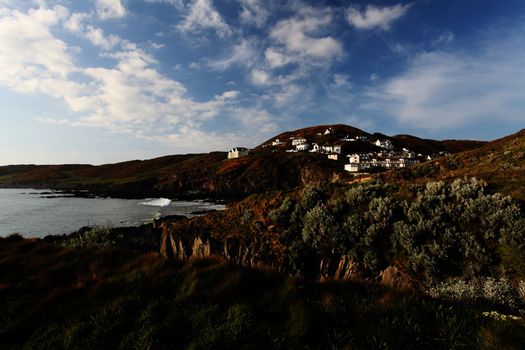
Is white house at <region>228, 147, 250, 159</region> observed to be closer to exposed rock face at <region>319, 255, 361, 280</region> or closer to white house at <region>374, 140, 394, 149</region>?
white house at <region>374, 140, 394, 149</region>

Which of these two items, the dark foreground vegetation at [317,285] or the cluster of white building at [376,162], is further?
the cluster of white building at [376,162]

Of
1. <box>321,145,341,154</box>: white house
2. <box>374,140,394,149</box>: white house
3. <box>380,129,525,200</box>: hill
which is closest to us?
<box>380,129,525,200</box>: hill

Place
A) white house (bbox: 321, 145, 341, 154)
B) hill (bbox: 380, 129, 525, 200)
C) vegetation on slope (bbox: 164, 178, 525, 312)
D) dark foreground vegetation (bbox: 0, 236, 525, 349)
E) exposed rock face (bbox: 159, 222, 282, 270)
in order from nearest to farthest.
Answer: dark foreground vegetation (bbox: 0, 236, 525, 349), vegetation on slope (bbox: 164, 178, 525, 312), exposed rock face (bbox: 159, 222, 282, 270), hill (bbox: 380, 129, 525, 200), white house (bbox: 321, 145, 341, 154)

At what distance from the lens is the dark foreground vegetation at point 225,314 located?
15.4ft

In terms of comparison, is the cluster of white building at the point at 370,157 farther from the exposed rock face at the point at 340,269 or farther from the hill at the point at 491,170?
the exposed rock face at the point at 340,269

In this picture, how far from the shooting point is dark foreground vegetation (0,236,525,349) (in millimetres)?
4695

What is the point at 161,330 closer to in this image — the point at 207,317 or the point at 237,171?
the point at 207,317

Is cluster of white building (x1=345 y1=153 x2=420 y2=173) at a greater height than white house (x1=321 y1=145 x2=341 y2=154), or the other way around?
white house (x1=321 y1=145 x2=341 y2=154)

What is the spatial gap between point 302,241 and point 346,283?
1142 centimetres

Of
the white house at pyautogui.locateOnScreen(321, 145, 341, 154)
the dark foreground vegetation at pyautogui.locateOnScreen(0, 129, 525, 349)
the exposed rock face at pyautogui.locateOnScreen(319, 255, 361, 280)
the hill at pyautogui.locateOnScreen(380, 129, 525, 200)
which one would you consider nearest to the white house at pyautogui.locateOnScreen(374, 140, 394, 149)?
the white house at pyautogui.locateOnScreen(321, 145, 341, 154)

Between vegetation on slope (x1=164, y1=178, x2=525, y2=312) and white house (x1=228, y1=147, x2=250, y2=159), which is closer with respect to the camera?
vegetation on slope (x1=164, y1=178, x2=525, y2=312)

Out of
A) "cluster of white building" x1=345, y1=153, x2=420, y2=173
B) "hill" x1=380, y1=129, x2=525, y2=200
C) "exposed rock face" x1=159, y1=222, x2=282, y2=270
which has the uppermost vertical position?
"cluster of white building" x1=345, y1=153, x2=420, y2=173

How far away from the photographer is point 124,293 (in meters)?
6.47

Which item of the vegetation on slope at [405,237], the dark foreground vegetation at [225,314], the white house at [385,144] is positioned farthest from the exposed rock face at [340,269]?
the white house at [385,144]
